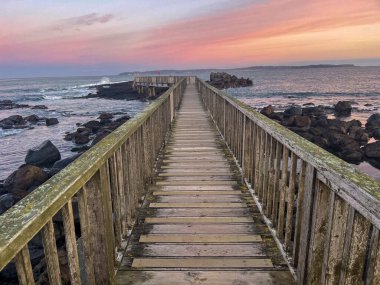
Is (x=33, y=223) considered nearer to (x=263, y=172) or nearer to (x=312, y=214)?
(x=312, y=214)

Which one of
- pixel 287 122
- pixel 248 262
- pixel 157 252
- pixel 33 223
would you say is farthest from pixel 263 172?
pixel 287 122

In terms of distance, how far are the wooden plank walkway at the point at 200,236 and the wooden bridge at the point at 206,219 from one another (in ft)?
0.05

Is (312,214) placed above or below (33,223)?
below

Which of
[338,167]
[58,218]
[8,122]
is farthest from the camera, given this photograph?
[8,122]

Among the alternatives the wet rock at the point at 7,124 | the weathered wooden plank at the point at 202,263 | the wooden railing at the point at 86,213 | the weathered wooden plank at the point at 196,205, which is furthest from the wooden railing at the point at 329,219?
the wet rock at the point at 7,124

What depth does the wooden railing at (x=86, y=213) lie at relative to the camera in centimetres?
152

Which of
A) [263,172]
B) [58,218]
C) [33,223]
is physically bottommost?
[58,218]

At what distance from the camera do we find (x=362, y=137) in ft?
68.3

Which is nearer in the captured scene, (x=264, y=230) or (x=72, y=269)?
(x=72, y=269)

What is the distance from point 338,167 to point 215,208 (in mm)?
2817

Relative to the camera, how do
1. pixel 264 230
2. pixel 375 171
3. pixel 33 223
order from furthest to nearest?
pixel 375 171, pixel 264 230, pixel 33 223

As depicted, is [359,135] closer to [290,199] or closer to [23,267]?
[290,199]

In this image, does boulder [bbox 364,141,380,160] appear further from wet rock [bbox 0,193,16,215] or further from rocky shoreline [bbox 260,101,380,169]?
wet rock [bbox 0,193,16,215]

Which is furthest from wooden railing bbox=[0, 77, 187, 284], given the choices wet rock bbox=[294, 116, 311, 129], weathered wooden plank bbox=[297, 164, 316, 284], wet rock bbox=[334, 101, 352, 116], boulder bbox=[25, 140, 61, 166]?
wet rock bbox=[334, 101, 352, 116]
